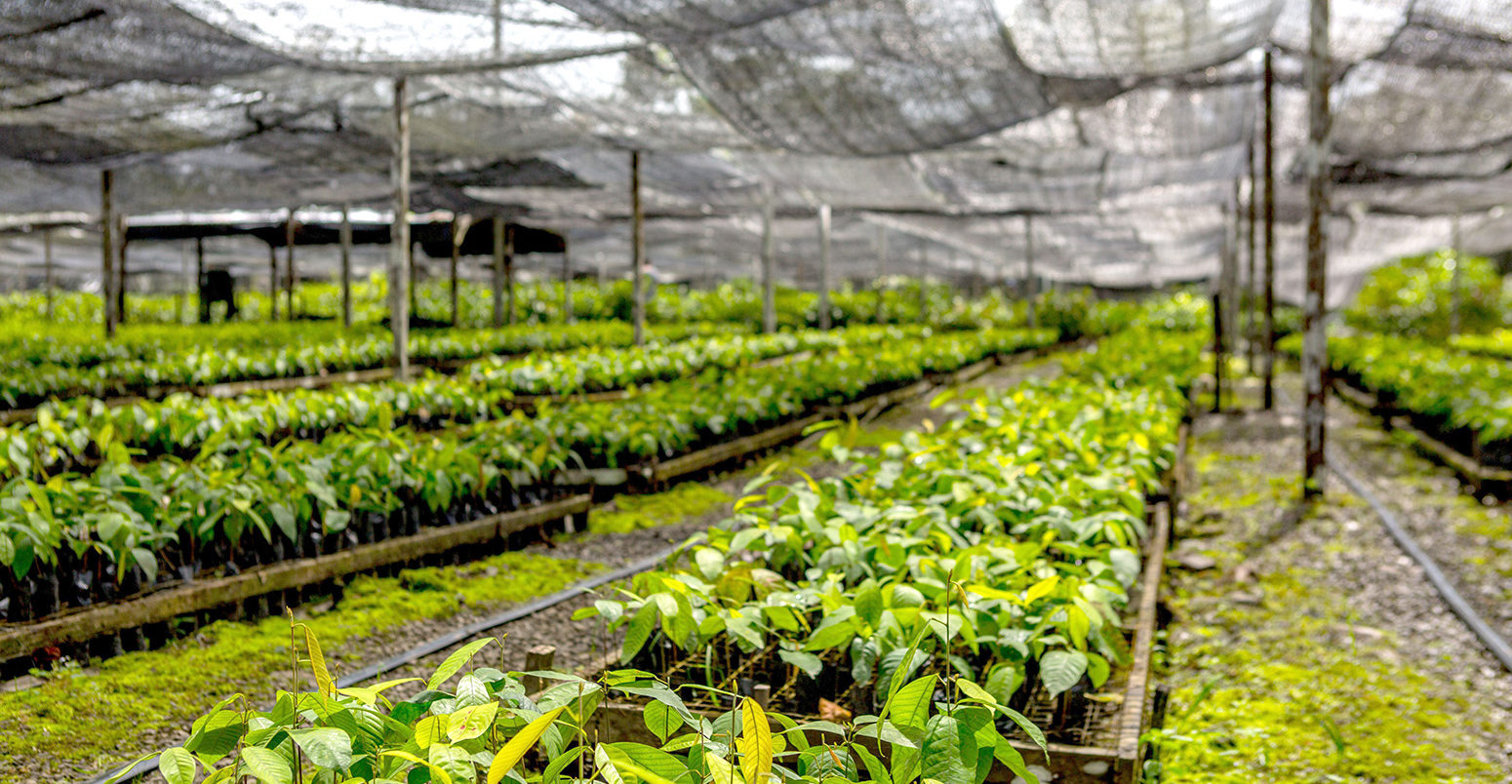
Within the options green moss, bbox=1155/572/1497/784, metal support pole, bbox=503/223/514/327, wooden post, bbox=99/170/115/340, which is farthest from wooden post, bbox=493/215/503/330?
green moss, bbox=1155/572/1497/784

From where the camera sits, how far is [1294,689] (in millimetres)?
3391

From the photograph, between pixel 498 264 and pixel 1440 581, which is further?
pixel 498 264

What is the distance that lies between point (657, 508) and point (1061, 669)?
381cm

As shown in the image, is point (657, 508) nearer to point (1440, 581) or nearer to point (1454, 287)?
point (1440, 581)

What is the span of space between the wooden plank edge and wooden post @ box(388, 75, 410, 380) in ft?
13.2

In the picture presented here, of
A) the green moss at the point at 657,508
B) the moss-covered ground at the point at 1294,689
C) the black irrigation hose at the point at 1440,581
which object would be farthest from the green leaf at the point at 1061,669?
the green moss at the point at 657,508

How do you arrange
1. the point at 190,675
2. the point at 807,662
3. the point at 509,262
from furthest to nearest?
the point at 509,262, the point at 190,675, the point at 807,662

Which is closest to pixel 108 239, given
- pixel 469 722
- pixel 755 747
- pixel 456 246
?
pixel 456 246

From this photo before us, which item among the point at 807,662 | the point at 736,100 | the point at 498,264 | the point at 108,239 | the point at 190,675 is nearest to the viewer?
the point at 807,662

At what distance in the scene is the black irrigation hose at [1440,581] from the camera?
148 inches

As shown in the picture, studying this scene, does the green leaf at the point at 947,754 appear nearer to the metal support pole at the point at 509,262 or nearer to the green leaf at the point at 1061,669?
the green leaf at the point at 1061,669

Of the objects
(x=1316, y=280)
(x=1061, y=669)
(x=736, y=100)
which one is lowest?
(x=1061, y=669)

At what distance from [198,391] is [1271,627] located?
858cm

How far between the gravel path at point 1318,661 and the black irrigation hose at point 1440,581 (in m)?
0.04
